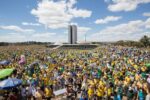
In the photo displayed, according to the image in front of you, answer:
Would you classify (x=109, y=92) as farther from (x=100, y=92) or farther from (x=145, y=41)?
(x=145, y=41)

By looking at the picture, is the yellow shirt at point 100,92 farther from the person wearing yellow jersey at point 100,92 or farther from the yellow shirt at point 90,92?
the yellow shirt at point 90,92

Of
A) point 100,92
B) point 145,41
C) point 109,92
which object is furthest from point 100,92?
point 145,41

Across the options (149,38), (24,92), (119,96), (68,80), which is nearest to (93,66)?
(68,80)

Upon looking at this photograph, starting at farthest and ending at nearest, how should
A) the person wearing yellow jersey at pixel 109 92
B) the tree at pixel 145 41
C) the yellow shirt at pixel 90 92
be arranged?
the tree at pixel 145 41
the person wearing yellow jersey at pixel 109 92
the yellow shirt at pixel 90 92

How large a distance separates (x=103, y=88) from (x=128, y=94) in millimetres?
1623

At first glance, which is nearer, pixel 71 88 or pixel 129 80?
pixel 71 88

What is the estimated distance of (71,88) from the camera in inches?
634

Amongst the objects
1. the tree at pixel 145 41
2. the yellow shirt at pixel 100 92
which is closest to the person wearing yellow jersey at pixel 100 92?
the yellow shirt at pixel 100 92

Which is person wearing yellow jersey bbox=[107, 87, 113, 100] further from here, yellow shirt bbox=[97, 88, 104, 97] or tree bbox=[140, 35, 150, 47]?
tree bbox=[140, 35, 150, 47]

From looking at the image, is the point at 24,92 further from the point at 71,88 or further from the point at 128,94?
the point at 128,94

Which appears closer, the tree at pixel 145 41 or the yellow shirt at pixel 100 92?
the yellow shirt at pixel 100 92

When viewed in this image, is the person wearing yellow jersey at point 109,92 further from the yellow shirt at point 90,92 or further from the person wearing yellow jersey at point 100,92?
the yellow shirt at point 90,92

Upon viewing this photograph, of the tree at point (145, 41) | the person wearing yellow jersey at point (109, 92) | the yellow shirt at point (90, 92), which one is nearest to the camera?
the yellow shirt at point (90, 92)

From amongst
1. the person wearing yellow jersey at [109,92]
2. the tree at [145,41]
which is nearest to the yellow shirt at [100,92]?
the person wearing yellow jersey at [109,92]
